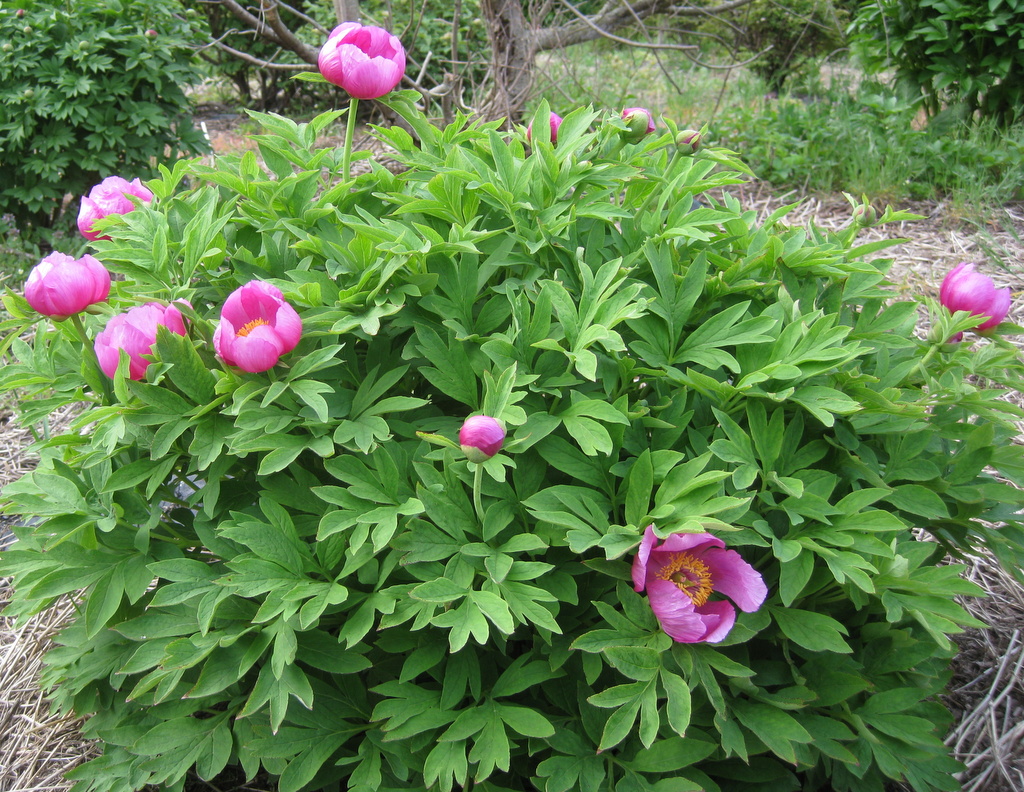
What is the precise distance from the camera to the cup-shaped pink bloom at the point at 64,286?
1.22 metres

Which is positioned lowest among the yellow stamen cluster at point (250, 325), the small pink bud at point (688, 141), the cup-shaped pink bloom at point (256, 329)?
the yellow stamen cluster at point (250, 325)

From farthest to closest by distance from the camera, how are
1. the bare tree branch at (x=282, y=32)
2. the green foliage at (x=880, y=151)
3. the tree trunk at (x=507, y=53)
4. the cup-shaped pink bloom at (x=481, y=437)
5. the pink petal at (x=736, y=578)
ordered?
1. the tree trunk at (x=507, y=53)
2. the green foliage at (x=880, y=151)
3. the bare tree branch at (x=282, y=32)
4. the pink petal at (x=736, y=578)
5. the cup-shaped pink bloom at (x=481, y=437)

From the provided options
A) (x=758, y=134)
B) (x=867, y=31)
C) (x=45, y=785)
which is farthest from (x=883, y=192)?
(x=45, y=785)

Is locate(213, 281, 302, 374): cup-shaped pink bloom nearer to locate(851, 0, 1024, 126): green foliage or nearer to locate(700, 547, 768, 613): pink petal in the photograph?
locate(700, 547, 768, 613): pink petal

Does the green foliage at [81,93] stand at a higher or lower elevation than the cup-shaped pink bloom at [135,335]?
lower

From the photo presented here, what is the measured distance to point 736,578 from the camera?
3.94 ft

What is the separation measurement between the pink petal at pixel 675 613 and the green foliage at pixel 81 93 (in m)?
3.74

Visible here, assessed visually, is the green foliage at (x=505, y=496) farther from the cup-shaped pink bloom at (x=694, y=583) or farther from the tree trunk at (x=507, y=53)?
the tree trunk at (x=507, y=53)

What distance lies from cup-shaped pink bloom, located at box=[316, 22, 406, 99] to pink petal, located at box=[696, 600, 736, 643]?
3.36ft

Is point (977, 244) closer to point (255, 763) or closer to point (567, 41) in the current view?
point (567, 41)

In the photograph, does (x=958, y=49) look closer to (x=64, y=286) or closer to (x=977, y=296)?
(x=977, y=296)

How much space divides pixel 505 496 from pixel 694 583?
312mm

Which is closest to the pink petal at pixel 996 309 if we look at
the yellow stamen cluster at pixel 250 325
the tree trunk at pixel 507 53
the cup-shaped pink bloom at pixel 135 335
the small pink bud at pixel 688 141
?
the small pink bud at pixel 688 141

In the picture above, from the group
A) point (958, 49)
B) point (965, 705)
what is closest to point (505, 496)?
point (965, 705)
